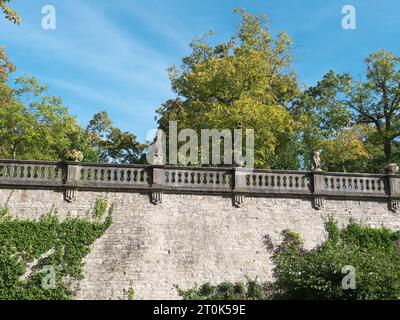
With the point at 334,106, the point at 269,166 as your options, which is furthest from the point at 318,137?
the point at 269,166

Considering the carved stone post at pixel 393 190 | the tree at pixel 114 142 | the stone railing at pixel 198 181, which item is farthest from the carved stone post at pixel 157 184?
the tree at pixel 114 142

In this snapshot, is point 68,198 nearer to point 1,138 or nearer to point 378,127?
point 1,138

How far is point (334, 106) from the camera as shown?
30.9m

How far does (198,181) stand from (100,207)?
385 cm

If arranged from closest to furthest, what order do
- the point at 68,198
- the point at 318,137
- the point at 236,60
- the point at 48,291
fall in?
1. the point at 48,291
2. the point at 68,198
3. the point at 236,60
4. the point at 318,137

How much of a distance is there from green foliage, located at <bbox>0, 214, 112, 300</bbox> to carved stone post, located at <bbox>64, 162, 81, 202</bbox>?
2.86ft

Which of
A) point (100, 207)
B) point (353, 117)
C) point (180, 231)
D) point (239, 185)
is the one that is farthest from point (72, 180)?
point (353, 117)

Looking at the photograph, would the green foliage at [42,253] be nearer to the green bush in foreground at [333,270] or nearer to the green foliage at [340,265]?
the green bush in foreground at [333,270]

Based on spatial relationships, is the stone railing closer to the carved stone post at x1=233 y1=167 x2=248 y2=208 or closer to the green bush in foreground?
the carved stone post at x1=233 y1=167 x2=248 y2=208

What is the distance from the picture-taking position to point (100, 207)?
706 inches

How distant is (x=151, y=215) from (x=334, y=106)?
17381 mm

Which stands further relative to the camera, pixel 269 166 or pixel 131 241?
pixel 269 166

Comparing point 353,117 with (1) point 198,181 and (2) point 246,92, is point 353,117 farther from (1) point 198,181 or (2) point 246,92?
(1) point 198,181
